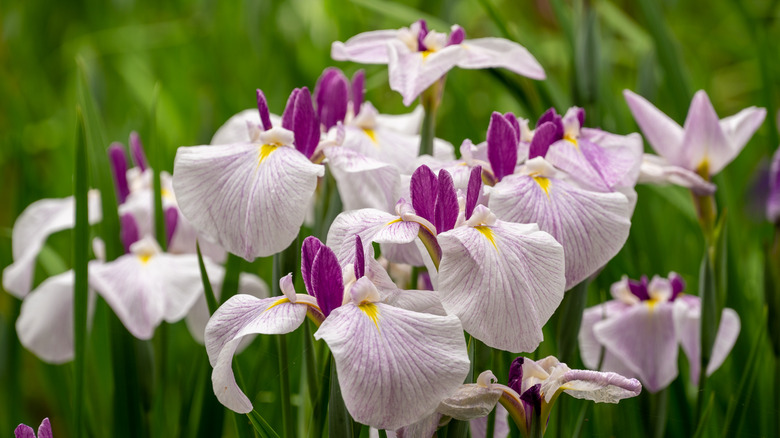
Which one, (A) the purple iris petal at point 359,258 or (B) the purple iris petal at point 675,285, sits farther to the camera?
(B) the purple iris petal at point 675,285

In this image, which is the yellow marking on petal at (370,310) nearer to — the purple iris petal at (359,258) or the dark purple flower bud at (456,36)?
the purple iris petal at (359,258)

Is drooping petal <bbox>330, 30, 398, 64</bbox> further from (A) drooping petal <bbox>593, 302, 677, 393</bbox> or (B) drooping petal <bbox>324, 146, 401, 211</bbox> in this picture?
(A) drooping petal <bbox>593, 302, 677, 393</bbox>

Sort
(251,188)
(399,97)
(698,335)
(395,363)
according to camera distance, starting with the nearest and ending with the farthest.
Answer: (395,363), (251,188), (698,335), (399,97)

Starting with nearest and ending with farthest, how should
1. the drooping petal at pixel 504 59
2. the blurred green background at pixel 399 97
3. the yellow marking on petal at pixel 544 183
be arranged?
the yellow marking on petal at pixel 544 183, the drooping petal at pixel 504 59, the blurred green background at pixel 399 97

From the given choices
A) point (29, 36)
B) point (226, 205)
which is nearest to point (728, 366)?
point (226, 205)

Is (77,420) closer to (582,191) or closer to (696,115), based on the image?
(582,191)

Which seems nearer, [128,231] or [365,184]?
[365,184]

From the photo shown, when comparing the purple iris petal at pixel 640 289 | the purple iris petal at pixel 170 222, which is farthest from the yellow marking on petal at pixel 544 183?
the purple iris petal at pixel 170 222

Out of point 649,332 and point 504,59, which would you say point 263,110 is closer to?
point 504,59

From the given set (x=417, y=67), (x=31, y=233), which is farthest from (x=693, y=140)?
(x=31, y=233)
